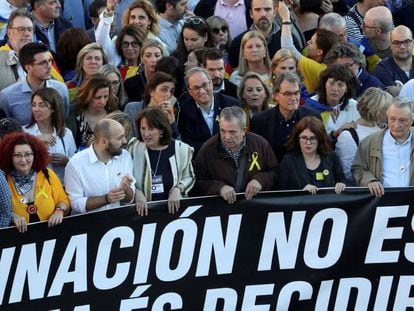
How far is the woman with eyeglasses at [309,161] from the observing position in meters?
12.3

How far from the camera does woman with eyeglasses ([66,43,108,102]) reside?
44.9 ft

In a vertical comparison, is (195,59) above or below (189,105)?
above

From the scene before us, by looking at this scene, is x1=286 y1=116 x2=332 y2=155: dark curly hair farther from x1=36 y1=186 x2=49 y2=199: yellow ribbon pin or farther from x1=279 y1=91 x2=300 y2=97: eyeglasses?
x1=36 y1=186 x2=49 y2=199: yellow ribbon pin

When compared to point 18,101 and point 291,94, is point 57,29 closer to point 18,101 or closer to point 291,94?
point 18,101

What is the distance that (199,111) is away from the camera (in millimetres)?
13203

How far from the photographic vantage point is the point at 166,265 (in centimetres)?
1191

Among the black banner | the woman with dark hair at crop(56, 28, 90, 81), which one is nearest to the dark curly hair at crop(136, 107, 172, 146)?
the black banner

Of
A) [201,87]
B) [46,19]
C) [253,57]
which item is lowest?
[201,87]

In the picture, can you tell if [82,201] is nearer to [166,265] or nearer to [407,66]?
[166,265]

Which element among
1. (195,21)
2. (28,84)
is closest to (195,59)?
(195,21)

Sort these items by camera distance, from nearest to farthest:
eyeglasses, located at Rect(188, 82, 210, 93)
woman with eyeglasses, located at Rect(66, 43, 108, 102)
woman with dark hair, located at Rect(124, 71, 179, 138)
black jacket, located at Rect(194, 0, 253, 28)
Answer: woman with dark hair, located at Rect(124, 71, 179, 138) → eyeglasses, located at Rect(188, 82, 210, 93) → woman with eyeglasses, located at Rect(66, 43, 108, 102) → black jacket, located at Rect(194, 0, 253, 28)

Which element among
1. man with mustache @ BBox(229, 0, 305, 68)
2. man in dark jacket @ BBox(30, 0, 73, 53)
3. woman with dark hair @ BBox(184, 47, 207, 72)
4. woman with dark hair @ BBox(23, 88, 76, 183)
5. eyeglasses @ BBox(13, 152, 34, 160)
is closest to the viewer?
eyeglasses @ BBox(13, 152, 34, 160)

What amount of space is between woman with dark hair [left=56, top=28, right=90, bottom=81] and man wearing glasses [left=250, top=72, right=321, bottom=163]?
2.20 metres

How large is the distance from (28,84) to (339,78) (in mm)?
2944
